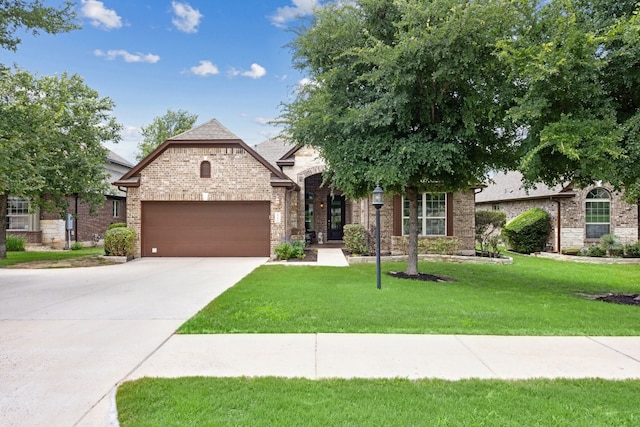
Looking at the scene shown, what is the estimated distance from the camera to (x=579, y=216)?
17.6 m

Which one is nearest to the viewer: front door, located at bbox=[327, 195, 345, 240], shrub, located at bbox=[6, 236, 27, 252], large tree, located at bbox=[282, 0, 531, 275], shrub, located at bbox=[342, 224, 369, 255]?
large tree, located at bbox=[282, 0, 531, 275]

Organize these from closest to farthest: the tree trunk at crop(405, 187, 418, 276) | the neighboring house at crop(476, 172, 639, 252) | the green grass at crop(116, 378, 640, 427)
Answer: the green grass at crop(116, 378, 640, 427), the tree trunk at crop(405, 187, 418, 276), the neighboring house at crop(476, 172, 639, 252)

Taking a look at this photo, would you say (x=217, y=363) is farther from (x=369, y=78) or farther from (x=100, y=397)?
(x=369, y=78)

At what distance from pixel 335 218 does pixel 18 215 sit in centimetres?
1668

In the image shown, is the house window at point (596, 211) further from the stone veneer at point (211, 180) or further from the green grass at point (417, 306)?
the stone veneer at point (211, 180)

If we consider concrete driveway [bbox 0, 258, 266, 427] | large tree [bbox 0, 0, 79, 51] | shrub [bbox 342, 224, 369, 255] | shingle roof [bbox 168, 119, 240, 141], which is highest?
large tree [bbox 0, 0, 79, 51]

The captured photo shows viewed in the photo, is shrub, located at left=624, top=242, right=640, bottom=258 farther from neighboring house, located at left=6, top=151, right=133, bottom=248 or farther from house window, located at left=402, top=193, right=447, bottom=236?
neighboring house, located at left=6, top=151, right=133, bottom=248

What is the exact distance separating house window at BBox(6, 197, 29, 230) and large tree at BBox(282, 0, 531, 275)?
1791 centimetres

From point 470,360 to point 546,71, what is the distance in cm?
498


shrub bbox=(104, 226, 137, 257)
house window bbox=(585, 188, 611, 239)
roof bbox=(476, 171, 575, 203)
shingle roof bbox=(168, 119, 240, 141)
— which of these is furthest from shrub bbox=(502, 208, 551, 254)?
shrub bbox=(104, 226, 137, 257)

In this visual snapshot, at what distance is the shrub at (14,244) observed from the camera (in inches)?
762

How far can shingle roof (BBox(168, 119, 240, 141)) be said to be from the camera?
1563cm

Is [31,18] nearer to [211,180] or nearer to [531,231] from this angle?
[211,180]

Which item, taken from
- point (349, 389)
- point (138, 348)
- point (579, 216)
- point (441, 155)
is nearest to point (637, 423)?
point (349, 389)
